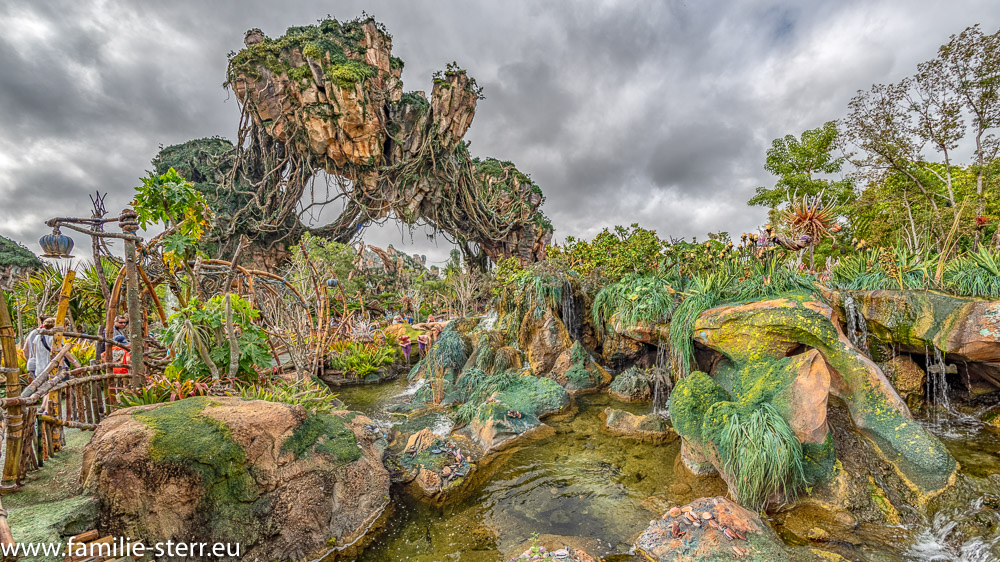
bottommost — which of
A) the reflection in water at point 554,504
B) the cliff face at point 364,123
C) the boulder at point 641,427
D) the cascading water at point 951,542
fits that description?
the cascading water at point 951,542

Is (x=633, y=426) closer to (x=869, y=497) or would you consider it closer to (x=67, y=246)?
(x=869, y=497)

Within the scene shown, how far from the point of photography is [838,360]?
14.3 feet

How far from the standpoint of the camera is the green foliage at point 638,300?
6.83 m

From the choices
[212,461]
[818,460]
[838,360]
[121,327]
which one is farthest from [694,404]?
[121,327]

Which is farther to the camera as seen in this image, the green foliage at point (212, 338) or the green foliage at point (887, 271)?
the green foliage at point (887, 271)

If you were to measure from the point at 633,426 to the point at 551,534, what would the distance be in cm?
275

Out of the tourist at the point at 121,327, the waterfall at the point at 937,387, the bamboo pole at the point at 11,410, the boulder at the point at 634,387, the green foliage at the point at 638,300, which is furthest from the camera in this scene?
the boulder at the point at 634,387

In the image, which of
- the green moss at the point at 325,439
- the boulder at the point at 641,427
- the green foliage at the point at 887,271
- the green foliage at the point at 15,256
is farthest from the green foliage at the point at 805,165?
the green foliage at the point at 15,256

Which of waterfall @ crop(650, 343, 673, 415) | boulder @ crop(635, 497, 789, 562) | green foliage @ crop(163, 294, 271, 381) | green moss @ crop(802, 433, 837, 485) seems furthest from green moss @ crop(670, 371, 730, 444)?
green foliage @ crop(163, 294, 271, 381)

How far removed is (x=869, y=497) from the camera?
3555mm

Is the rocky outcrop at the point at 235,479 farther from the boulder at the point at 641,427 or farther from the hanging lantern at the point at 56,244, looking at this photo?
the boulder at the point at 641,427

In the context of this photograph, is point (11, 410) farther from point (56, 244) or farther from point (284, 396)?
point (284, 396)

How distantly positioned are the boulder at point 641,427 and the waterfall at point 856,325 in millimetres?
3050

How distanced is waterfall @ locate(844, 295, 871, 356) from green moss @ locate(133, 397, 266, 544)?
26.2 feet
